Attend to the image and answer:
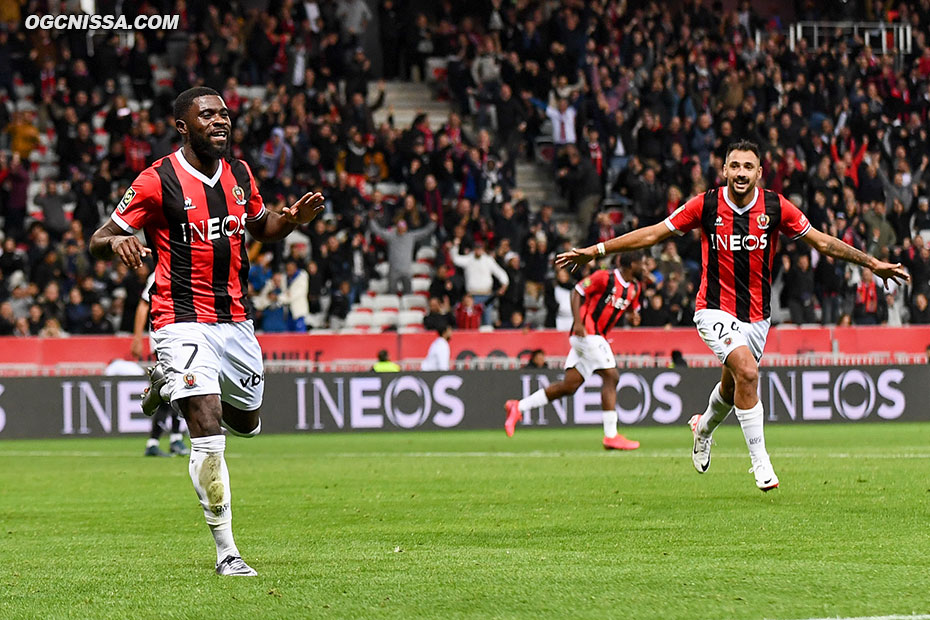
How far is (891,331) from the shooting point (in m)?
24.7

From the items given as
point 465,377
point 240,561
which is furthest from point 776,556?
point 465,377

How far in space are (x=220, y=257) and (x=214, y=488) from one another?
1269 mm

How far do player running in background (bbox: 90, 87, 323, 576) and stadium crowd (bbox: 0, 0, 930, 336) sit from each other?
49.7ft

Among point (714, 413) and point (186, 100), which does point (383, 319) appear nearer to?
point (714, 413)

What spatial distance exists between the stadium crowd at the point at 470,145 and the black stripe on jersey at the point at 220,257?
15.2 meters

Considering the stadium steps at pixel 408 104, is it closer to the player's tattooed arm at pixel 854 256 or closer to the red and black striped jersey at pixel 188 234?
the player's tattooed arm at pixel 854 256

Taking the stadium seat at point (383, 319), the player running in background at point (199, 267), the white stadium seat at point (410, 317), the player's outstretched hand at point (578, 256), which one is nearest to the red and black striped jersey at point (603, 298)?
the player's outstretched hand at point (578, 256)

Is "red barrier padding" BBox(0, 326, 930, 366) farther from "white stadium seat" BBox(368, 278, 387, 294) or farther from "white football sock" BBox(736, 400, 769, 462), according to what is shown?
"white football sock" BBox(736, 400, 769, 462)

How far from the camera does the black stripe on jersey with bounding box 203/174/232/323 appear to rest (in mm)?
7707

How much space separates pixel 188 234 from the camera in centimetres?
767

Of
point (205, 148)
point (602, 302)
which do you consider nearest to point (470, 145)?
point (602, 302)

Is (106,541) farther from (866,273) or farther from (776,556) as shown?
(866,273)

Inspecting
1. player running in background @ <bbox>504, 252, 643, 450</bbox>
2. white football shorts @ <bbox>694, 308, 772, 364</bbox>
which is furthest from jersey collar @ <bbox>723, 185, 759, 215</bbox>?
player running in background @ <bbox>504, 252, 643, 450</bbox>

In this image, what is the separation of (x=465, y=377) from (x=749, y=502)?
12.2 metres
